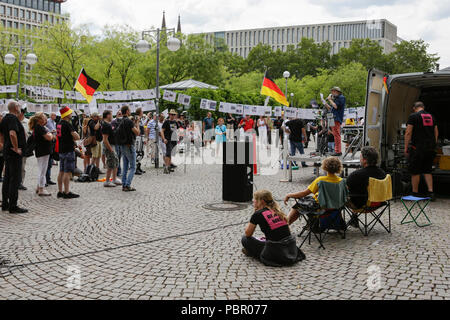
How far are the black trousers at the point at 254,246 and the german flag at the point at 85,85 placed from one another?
35.5 ft

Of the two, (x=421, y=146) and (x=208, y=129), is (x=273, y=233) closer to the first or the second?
(x=421, y=146)

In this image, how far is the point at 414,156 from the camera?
955 centimetres

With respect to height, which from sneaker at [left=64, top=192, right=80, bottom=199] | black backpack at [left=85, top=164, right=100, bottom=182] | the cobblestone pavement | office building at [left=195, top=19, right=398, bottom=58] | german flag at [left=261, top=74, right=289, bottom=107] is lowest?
the cobblestone pavement

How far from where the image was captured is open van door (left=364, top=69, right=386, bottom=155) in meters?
10.5

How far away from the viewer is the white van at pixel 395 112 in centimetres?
1045

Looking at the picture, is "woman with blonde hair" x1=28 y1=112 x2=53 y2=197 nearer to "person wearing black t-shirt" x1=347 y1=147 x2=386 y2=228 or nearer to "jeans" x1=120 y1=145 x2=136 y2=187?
"jeans" x1=120 y1=145 x2=136 y2=187

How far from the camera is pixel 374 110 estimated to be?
1075 centimetres

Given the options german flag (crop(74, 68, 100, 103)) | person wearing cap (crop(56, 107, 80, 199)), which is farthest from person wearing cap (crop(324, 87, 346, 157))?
german flag (crop(74, 68, 100, 103))

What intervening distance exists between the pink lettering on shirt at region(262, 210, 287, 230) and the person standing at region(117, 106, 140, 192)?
597 centimetres

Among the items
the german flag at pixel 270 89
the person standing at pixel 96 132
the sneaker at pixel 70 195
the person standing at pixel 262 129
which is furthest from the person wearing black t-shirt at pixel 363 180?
the person standing at pixel 262 129

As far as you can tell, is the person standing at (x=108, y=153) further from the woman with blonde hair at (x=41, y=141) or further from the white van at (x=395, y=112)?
the white van at (x=395, y=112)
